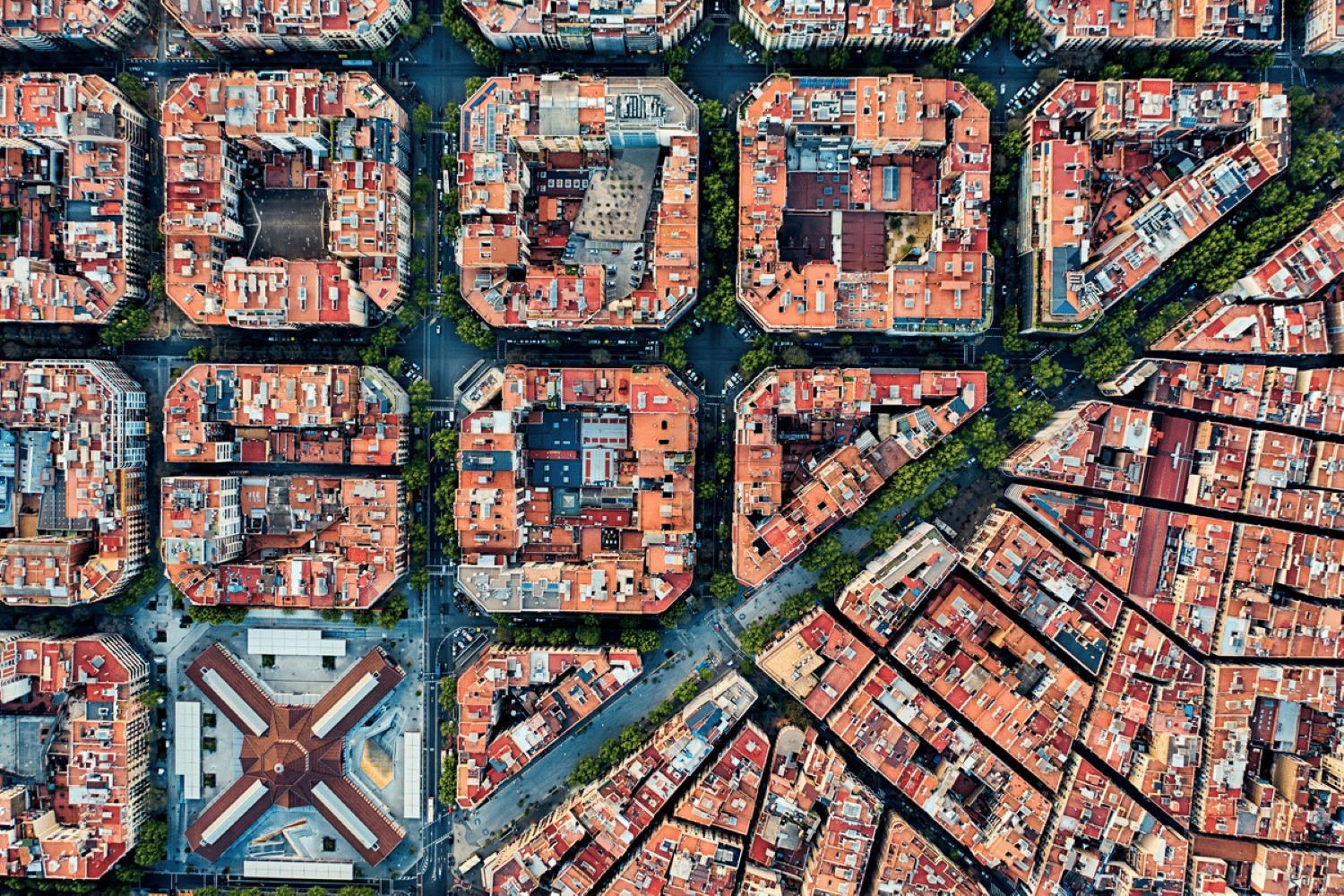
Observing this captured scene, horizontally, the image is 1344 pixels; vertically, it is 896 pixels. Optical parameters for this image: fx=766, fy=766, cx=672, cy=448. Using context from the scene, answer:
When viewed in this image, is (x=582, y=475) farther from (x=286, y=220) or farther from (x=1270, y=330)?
(x=1270, y=330)

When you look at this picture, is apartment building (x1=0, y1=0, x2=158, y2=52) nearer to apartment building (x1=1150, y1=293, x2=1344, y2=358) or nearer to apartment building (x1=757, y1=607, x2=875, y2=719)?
apartment building (x1=757, y1=607, x2=875, y2=719)

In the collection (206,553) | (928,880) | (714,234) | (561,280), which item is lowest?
(928,880)

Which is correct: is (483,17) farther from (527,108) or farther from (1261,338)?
(1261,338)

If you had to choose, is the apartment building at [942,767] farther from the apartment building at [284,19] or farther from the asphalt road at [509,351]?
the apartment building at [284,19]

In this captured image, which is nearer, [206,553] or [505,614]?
[206,553]

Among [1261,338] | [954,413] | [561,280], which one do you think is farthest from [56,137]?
[1261,338]

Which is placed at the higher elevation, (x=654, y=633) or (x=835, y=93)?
(x=835, y=93)

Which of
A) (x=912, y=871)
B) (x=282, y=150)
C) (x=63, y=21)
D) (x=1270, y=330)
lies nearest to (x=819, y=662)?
(x=912, y=871)
